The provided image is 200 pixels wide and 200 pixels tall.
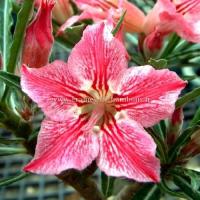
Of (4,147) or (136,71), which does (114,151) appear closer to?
(136,71)

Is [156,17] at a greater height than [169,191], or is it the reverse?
[156,17]

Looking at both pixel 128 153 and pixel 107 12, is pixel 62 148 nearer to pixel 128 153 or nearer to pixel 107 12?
pixel 128 153

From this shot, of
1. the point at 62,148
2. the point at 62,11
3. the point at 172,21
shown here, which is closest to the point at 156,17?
the point at 172,21

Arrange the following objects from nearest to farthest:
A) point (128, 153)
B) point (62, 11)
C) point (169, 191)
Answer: point (128, 153) → point (169, 191) → point (62, 11)

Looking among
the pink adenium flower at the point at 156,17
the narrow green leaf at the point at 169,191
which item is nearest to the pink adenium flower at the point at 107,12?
the pink adenium flower at the point at 156,17

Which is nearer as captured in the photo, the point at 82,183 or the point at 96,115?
the point at 96,115

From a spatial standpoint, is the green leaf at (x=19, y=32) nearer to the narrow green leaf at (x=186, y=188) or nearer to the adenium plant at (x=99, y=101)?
the adenium plant at (x=99, y=101)

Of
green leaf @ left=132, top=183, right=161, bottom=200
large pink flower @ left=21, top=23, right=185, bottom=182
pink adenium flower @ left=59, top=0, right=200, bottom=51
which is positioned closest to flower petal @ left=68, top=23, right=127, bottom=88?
large pink flower @ left=21, top=23, right=185, bottom=182
